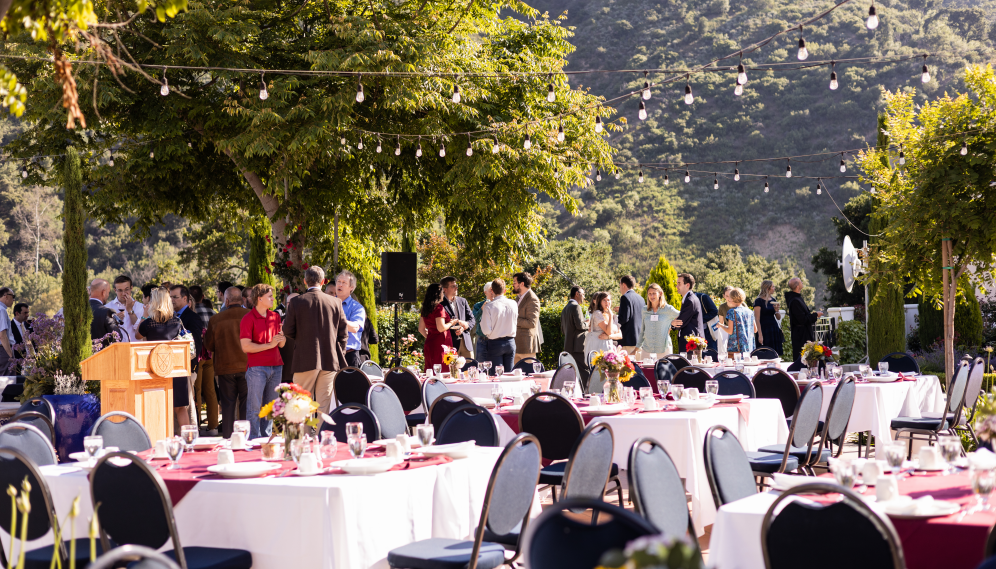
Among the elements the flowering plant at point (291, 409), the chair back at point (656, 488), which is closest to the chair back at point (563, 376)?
the flowering plant at point (291, 409)

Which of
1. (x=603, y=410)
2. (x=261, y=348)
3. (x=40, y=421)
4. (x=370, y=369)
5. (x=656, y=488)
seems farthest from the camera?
(x=370, y=369)

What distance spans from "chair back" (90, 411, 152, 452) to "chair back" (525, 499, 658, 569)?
332cm

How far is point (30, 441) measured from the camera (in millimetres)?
4383

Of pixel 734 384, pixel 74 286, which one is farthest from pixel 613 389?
pixel 74 286

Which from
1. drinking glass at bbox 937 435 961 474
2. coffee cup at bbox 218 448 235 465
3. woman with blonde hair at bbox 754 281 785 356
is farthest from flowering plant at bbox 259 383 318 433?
woman with blonde hair at bbox 754 281 785 356

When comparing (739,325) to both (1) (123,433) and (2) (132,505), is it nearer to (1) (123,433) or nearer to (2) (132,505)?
(1) (123,433)

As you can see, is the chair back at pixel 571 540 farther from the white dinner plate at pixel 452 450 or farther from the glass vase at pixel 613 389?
the glass vase at pixel 613 389

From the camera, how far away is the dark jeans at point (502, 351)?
409 inches

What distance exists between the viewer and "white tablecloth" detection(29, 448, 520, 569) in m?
3.43

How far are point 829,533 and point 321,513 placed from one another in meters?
1.87

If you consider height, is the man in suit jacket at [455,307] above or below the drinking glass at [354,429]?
above

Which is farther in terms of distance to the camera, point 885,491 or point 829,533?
point 885,491

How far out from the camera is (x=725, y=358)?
998 cm

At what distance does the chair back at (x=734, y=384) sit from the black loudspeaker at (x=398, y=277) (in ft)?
22.2
